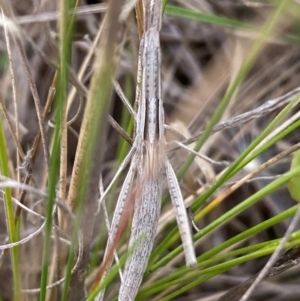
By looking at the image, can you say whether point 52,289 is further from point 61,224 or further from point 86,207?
point 86,207

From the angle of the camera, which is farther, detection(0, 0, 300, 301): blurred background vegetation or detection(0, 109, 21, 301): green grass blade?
detection(0, 0, 300, 301): blurred background vegetation

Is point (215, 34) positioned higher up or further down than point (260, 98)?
higher up

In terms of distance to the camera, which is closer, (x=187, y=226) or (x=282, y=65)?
(x=187, y=226)

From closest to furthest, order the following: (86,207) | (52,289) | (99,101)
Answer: (99,101)
(86,207)
(52,289)

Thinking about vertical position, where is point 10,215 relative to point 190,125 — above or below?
below

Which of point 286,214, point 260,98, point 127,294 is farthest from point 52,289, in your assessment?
point 260,98

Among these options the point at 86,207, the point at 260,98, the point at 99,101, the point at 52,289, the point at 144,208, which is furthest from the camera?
the point at 260,98

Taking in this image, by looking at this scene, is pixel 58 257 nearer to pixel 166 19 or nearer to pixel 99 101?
pixel 99 101

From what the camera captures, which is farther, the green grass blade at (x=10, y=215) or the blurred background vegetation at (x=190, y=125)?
the blurred background vegetation at (x=190, y=125)

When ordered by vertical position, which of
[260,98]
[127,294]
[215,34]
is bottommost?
[127,294]

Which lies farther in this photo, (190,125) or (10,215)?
(190,125)
